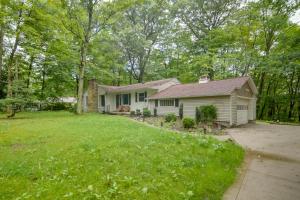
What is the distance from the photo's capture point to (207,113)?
591 inches

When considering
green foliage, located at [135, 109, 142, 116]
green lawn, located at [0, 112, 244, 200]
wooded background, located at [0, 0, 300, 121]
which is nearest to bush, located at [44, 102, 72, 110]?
wooded background, located at [0, 0, 300, 121]

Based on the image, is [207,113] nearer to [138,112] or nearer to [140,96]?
[138,112]

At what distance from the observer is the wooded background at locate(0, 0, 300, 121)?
18922 millimetres

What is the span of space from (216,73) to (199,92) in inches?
441

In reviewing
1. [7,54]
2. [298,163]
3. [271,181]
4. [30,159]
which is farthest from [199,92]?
[7,54]

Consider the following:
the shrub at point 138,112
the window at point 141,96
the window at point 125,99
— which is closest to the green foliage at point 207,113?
the shrub at point 138,112

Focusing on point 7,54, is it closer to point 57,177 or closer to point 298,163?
point 57,177

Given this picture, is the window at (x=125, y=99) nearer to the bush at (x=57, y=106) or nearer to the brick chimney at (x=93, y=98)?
the brick chimney at (x=93, y=98)

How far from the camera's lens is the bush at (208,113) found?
588 inches

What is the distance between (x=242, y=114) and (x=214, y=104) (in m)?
2.84

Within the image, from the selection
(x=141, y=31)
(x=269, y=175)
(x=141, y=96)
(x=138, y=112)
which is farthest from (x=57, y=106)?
(x=269, y=175)

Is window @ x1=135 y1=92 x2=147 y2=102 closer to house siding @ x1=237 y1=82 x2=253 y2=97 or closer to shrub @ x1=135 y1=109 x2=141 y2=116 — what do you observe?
shrub @ x1=135 y1=109 x2=141 y2=116

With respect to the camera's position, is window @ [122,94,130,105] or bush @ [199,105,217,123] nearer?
bush @ [199,105,217,123]

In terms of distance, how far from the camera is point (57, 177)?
13.4 ft
